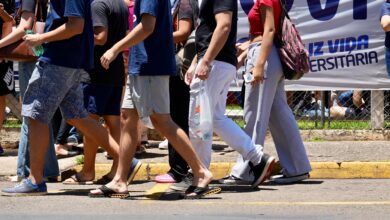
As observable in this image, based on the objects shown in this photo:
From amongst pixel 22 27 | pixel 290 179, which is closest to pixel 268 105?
pixel 290 179

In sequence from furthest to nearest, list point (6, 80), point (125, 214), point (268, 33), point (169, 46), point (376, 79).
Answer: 1. point (376, 79)
2. point (6, 80)
3. point (268, 33)
4. point (169, 46)
5. point (125, 214)

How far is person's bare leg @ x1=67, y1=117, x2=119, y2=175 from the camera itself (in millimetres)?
7723

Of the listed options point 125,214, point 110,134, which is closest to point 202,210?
point 125,214

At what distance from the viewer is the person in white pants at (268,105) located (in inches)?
320

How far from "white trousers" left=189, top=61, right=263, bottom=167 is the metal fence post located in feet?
12.9

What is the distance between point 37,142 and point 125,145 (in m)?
0.66

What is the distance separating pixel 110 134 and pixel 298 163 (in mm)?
1623

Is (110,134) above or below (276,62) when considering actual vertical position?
below

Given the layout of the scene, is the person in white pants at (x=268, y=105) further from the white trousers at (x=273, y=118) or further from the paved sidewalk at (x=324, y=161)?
the paved sidewalk at (x=324, y=161)

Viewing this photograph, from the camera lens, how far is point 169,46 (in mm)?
7332

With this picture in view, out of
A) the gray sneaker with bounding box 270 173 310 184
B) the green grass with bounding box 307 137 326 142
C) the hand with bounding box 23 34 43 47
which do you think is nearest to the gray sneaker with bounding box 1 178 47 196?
the hand with bounding box 23 34 43 47

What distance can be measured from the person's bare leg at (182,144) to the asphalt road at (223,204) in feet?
0.57

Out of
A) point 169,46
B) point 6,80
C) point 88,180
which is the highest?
point 169,46

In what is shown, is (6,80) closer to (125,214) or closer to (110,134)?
(110,134)
